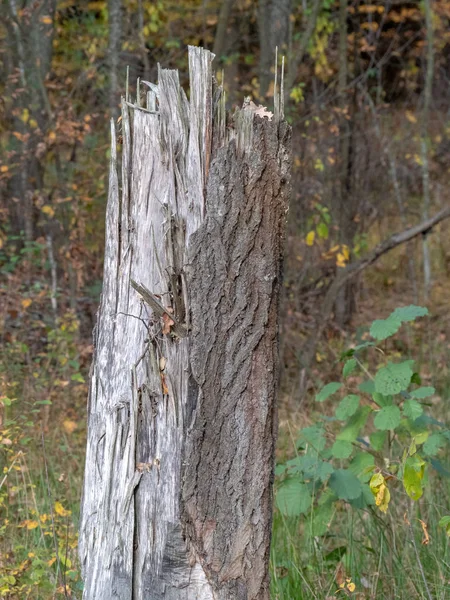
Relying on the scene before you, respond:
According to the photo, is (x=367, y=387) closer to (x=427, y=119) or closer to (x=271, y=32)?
(x=271, y=32)

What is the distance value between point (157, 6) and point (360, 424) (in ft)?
22.1

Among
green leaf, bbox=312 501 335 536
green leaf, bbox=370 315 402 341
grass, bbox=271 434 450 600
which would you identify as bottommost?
grass, bbox=271 434 450 600

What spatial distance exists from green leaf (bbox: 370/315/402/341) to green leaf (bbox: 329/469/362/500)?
0.60 meters

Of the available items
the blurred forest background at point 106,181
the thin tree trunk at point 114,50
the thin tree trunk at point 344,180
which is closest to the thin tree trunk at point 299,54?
the blurred forest background at point 106,181

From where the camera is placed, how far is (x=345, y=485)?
310 centimetres

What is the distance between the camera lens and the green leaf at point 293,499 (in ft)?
10.1

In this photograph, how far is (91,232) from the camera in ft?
24.1

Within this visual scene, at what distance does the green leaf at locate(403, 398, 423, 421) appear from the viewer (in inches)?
121

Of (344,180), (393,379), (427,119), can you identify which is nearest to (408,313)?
(393,379)

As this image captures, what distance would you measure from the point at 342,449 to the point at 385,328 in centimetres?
56

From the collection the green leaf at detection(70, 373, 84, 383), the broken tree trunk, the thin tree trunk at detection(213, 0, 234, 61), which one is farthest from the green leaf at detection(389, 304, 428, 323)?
the thin tree trunk at detection(213, 0, 234, 61)

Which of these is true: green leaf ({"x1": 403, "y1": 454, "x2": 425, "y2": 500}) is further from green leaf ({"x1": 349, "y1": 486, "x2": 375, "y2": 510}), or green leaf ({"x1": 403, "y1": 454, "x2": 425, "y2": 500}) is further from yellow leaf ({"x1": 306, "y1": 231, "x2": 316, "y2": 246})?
yellow leaf ({"x1": 306, "y1": 231, "x2": 316, "y2": 246})

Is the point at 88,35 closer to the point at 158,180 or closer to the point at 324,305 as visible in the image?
the point at 324,305

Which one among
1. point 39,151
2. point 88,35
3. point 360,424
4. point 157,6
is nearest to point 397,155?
point 157,6
